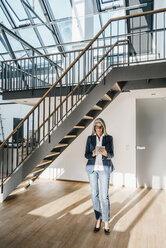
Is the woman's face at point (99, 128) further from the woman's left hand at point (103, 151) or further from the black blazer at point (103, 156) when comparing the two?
the woman's left hand at point (103, 151)

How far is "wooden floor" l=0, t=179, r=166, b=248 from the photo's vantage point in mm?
2531

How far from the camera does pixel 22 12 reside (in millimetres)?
8062

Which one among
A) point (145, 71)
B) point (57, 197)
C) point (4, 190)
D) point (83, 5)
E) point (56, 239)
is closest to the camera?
point (56, 239)

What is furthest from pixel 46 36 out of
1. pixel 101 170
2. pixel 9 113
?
pixel 101 170

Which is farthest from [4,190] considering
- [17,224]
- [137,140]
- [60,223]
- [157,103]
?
[157,103]

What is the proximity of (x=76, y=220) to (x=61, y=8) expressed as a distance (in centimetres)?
802

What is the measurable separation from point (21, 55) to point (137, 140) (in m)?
6.52

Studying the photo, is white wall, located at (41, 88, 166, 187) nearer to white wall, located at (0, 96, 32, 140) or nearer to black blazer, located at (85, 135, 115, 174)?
black blazer, located at (85, 135, 115, 174)

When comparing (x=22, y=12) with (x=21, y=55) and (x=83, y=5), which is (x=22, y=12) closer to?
(x=21, y=55)

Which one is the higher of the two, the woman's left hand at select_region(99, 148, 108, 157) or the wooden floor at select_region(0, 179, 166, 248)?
the woman's left hand at select_region(99, 148, 108, 157)

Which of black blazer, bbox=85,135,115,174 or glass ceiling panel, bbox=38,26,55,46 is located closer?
black blazer, bbox=85,135,115,174

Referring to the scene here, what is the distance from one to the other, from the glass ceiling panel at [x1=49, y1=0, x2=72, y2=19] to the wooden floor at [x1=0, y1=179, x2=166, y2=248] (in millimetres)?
7005

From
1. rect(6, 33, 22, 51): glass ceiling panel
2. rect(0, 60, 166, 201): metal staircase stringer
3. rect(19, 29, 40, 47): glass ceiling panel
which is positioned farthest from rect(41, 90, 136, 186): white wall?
rect(6, 33, 22, 51): glass ceiling panel

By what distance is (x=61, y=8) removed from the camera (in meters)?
7.95
